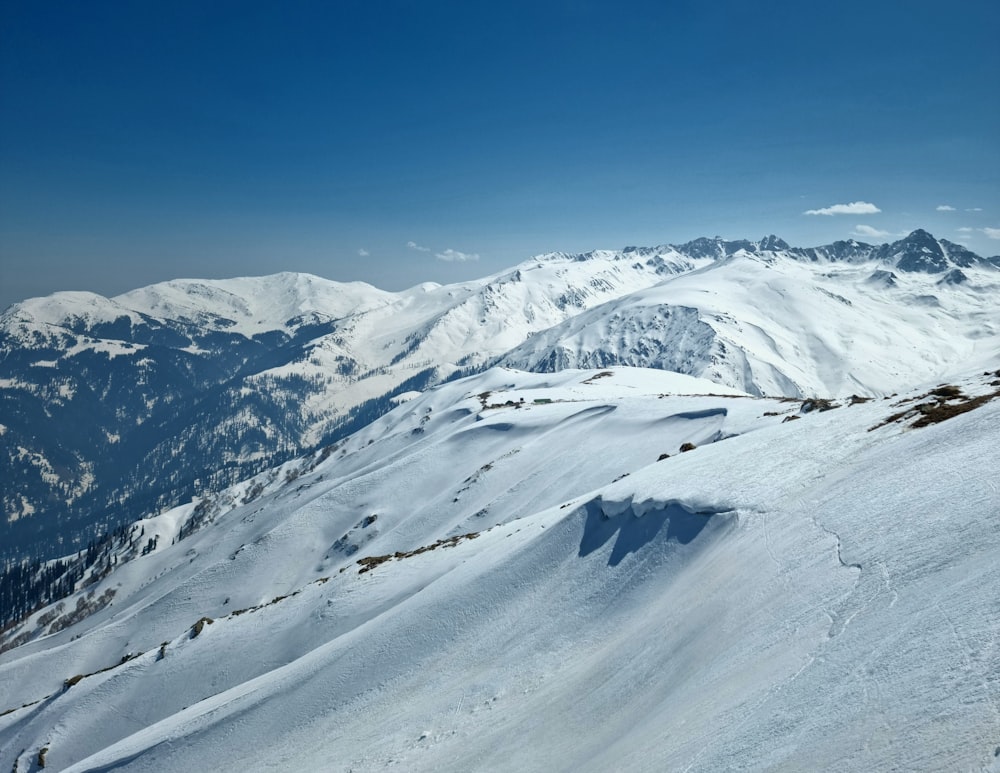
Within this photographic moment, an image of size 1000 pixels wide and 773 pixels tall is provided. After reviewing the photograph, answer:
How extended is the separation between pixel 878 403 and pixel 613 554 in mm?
17745

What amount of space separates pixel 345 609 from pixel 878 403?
38277mm

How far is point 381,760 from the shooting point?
18859 mm

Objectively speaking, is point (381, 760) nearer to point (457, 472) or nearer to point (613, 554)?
point (613, 554)

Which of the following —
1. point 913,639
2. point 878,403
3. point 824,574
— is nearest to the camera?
point 913,639

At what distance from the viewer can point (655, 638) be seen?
640 inches

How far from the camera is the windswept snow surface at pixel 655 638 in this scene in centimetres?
870

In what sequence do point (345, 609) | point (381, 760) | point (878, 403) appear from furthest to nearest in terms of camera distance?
point (345, 609), point (878, 403), point (381, 760)

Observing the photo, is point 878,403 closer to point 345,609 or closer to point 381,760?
point 381,760

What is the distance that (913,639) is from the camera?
29.3 ft

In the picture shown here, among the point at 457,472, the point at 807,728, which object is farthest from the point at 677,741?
the point at 457,472

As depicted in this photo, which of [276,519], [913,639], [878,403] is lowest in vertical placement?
[276,519]

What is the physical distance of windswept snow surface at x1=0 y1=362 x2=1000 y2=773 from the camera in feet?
28.5

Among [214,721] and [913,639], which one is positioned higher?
[913,639]

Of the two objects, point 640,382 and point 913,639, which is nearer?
point 913,639
